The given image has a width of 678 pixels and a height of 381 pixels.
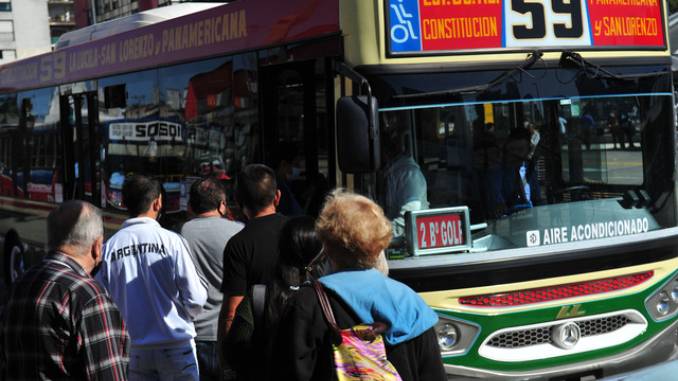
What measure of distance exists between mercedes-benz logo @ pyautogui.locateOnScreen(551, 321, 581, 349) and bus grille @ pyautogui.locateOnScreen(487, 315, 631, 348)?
0.12 ft

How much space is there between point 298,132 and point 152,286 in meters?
1.78

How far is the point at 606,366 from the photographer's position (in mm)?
6086

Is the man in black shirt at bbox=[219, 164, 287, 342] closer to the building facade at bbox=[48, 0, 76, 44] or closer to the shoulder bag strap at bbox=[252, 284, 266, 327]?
the shoulder bag strap at bbox=[252, 284, 266, 327]

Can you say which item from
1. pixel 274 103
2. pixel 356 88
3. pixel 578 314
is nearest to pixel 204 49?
pixel 274 103

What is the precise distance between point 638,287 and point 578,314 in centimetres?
51

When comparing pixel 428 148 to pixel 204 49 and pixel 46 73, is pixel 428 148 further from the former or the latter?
pixel 46 73

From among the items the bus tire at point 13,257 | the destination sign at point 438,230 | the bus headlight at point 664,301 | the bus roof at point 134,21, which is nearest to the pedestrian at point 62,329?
the destination sign at point 438,230

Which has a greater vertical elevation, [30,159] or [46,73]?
[46,73]

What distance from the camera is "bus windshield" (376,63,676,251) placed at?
5707mm

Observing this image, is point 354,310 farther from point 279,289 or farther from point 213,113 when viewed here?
point 213,113

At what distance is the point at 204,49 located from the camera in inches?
307

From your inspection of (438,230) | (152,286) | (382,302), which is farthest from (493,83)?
(382,302)

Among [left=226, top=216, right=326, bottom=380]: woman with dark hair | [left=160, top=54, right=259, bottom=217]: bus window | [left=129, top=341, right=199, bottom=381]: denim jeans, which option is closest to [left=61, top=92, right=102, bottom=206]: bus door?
[left=160, top=54, right=259, bottom=217]: bus window

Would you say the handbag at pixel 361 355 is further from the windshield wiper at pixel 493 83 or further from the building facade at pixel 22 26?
the building facade at pixel 22 26
